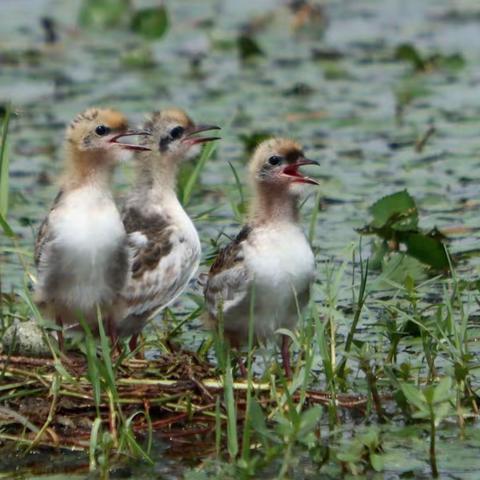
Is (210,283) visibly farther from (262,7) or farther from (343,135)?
(262,7)

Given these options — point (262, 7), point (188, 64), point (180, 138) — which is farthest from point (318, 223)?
point (262, 7)

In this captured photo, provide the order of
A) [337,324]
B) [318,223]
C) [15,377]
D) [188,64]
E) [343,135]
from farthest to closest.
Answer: [188,64], [343,135], [318,223], [337,324], [15,377]

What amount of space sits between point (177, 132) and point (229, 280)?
4.92ft

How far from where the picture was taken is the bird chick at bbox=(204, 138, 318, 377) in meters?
7.49

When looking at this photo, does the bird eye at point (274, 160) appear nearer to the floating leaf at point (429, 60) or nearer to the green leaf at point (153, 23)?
the floating leaf at point (429, 60)

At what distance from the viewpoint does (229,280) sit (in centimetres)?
761

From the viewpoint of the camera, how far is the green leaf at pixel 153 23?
16.5m

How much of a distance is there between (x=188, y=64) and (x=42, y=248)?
8.30 metres

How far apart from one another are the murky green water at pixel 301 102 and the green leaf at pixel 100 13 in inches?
5.6

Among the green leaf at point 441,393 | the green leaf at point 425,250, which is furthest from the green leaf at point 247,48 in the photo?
the green leaf at point 441,393

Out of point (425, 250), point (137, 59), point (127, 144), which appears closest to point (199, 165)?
point (127, 144)

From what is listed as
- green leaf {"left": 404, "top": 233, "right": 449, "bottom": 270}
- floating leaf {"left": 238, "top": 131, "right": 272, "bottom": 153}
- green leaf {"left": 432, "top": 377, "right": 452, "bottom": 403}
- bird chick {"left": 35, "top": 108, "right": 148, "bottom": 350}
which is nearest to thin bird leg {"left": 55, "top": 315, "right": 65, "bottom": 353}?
bird chick {"left": 35, "top": 108, "right": 148, "bottom": 350}

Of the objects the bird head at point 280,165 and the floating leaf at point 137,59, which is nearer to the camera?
the bird head at point 280,165

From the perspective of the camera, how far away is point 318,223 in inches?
427
